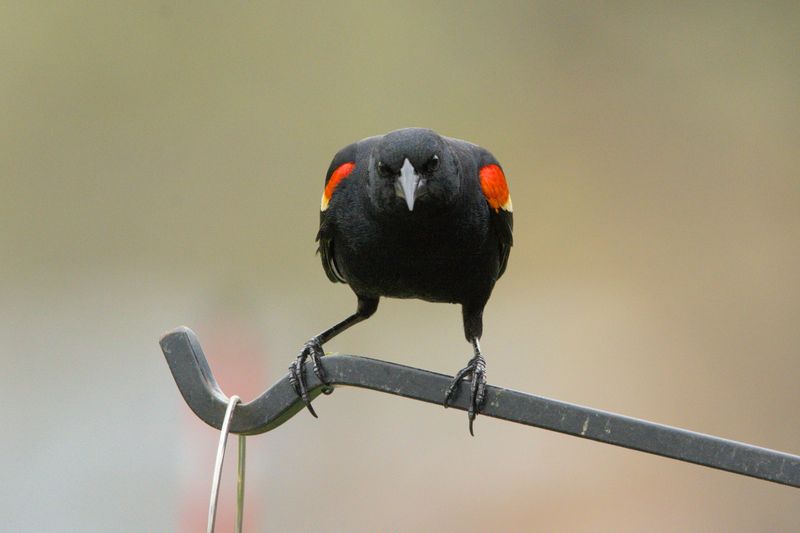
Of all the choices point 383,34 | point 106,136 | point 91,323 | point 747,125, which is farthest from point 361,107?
point 747,125

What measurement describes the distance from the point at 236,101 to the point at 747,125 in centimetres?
161

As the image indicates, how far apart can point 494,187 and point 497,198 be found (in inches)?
0.7

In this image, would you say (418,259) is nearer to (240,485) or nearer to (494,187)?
(494,187)

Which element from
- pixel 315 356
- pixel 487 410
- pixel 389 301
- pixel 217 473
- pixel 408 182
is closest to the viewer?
pixel 217 473

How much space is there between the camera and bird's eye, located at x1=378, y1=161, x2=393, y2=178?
1.32m

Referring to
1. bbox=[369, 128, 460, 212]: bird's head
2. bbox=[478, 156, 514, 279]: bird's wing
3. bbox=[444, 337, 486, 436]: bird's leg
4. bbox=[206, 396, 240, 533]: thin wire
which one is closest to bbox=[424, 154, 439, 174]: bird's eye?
bbox=[369, 128, 460, 212]: bird's head

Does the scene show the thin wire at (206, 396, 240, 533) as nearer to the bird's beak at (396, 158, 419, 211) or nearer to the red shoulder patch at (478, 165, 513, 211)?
the bird's beak at (396, 158, 419, 211)

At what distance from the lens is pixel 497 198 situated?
4.76 feet

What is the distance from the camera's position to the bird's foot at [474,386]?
1.06 meters

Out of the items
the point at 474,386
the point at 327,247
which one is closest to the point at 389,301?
the point at 327,247

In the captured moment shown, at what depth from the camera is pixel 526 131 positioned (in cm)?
284

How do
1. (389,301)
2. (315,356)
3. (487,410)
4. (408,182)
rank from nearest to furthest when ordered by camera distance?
1. (487,410)
2. (315,356)
3. (408,182)
4. (389,301)

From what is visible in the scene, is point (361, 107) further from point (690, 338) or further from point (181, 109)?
point (690, 338)

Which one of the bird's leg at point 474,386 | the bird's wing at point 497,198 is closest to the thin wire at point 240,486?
the bird's leg at point 474,386
